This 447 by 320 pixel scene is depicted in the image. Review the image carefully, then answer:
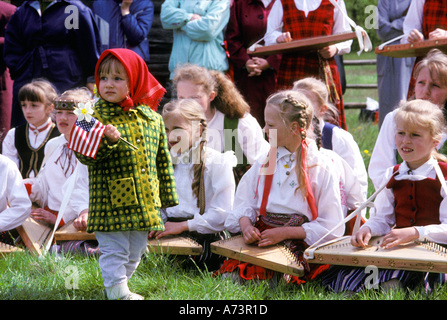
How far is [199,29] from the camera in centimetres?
Answer: 621

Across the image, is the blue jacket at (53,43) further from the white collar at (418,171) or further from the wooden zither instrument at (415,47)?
the white collar at (418,171)

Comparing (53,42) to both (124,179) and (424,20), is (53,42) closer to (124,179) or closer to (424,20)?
(124,179)

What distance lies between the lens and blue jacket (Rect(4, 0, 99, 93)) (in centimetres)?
589

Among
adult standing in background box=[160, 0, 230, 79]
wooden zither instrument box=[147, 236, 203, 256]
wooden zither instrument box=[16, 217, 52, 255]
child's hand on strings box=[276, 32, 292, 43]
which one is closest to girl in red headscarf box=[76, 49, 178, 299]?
wooden zither instrument box=[147, 236, 203, 256]

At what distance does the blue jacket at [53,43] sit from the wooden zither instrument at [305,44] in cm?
171

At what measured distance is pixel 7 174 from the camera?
14.6 feet

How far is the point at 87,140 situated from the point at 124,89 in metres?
0.40

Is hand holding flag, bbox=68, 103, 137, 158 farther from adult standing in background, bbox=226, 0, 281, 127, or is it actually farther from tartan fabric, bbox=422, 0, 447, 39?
tartan fabric, bbox=422, 0, 447, 39

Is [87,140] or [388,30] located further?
[388,30]

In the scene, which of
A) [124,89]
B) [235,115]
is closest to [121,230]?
[124,89]

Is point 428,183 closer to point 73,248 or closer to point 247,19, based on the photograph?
point 73,248

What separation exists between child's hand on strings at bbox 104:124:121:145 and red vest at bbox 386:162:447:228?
159cm

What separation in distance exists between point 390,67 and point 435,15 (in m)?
2.35

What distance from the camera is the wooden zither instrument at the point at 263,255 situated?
11.1 ft
